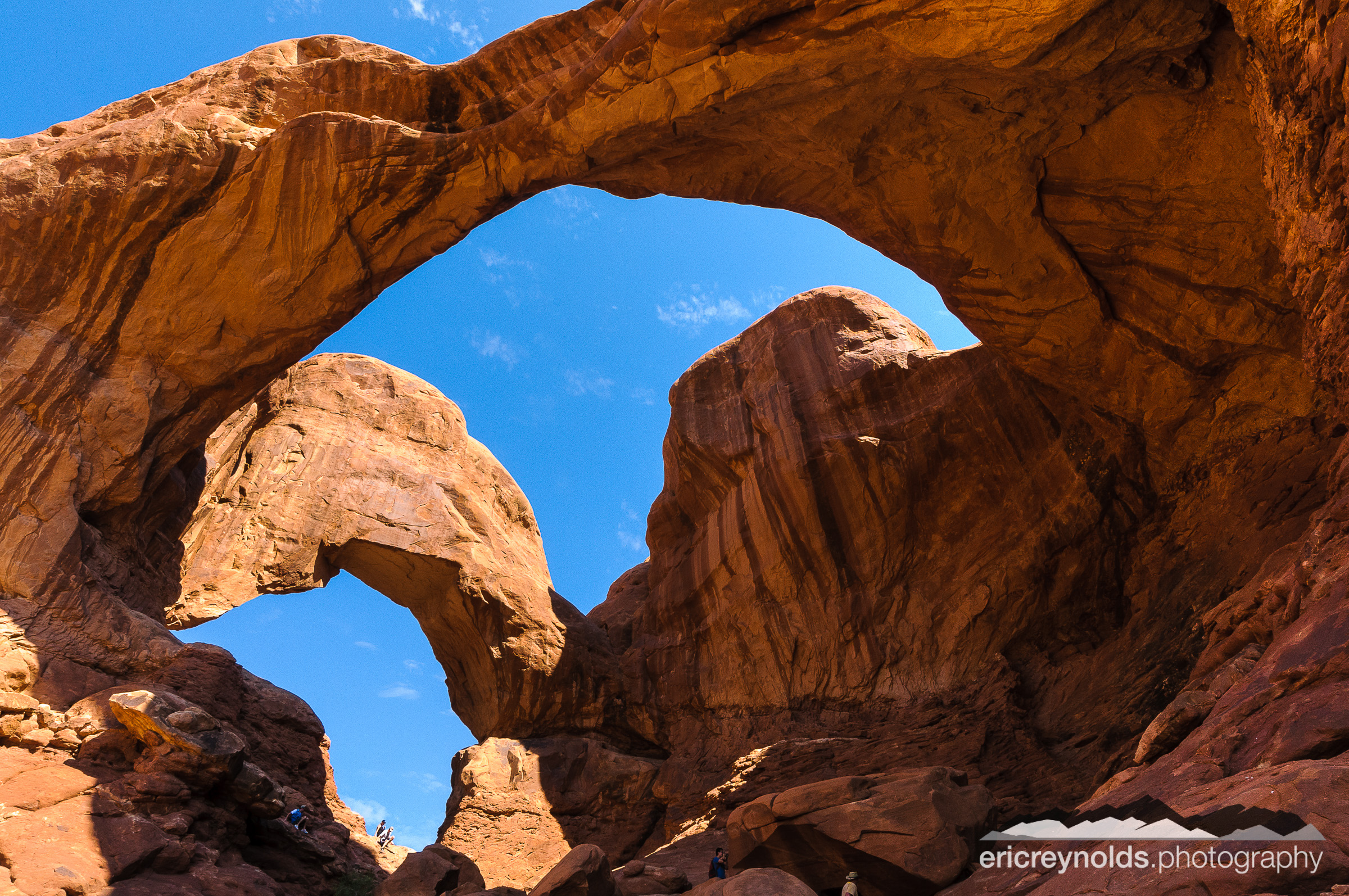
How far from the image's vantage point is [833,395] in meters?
21.8

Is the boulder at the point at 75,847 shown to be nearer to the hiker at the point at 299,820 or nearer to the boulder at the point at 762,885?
the hiker at the point at 299,820

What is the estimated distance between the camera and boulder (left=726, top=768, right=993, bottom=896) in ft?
34.8

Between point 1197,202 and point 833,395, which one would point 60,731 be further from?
point 1197,202

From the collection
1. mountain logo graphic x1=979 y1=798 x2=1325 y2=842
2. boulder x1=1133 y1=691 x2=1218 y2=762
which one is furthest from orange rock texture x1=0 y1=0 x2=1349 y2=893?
mountain logo graphic x1=979 y1=798 x2=1325 y2=842

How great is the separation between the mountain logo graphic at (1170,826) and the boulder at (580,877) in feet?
18.3

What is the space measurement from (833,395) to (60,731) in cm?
1689

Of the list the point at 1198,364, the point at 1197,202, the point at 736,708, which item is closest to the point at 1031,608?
the point at 1198,364

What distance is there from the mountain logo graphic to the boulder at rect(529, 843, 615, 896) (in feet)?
18.3

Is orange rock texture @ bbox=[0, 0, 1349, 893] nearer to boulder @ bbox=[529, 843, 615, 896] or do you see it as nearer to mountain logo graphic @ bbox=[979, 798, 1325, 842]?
boulder @ bbox=[529, 843, 615, 896]

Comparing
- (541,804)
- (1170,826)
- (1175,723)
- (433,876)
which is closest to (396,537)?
(541,804)

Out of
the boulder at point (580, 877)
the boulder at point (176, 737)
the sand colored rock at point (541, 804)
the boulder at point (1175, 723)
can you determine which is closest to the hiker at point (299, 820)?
the boulder at point (176, 737)

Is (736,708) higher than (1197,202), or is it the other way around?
(1197,202)

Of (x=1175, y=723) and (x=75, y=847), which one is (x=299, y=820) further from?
(x=1175, y=723)

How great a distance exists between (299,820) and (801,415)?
14201mm
